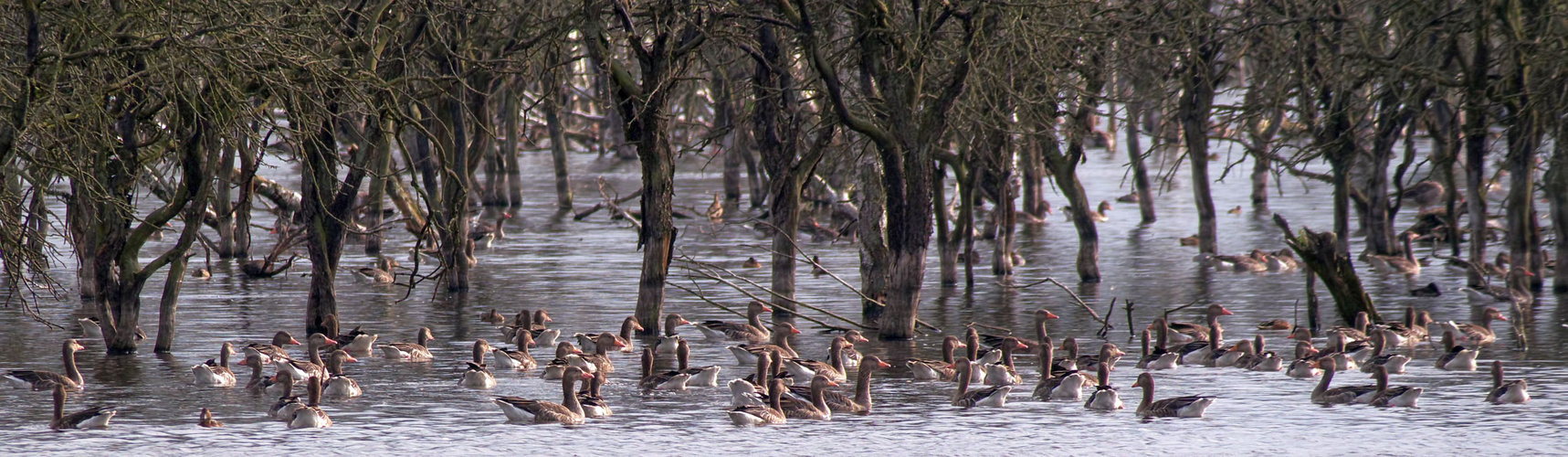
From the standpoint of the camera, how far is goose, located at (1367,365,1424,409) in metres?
16.3

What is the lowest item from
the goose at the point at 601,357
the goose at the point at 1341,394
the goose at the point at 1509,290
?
the goose at the point at 1341,394

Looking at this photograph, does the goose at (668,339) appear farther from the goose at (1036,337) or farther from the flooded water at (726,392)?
the goose at (1036,337)

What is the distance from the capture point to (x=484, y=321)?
23422 mm

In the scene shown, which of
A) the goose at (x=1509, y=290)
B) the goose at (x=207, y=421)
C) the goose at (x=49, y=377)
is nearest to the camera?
the goose at (x=207, y=421)

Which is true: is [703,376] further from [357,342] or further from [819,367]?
[357,342]

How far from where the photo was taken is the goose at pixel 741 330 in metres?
21.2

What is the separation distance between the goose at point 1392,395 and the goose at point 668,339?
6.64 meters

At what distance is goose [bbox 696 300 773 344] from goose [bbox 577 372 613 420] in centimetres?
457

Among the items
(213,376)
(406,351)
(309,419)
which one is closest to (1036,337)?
(406,351)

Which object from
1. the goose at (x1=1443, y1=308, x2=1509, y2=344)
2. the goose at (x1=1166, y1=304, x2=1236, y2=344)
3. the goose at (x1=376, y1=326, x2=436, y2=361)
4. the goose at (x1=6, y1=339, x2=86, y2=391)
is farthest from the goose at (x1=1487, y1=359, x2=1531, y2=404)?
the goose at (x1=6, y1=339, x2=86, y2=391)

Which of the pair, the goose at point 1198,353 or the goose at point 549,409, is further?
the goose at point 1198,353

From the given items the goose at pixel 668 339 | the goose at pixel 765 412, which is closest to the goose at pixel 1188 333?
the goose at pixel 668 339

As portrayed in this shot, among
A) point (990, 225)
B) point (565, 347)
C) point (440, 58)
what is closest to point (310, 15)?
point (565, 347)

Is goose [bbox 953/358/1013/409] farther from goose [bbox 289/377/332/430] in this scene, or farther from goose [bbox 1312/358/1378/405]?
goose [bbox 289/377/332/430]
